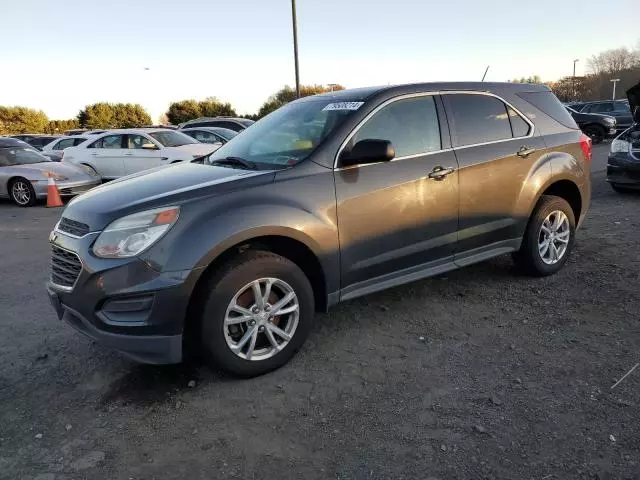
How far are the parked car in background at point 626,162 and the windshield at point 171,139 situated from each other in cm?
936

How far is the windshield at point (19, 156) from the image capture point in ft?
36.7

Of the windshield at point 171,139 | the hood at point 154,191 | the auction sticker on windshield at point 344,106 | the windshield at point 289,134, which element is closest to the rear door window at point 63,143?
the windshield at point 171,139

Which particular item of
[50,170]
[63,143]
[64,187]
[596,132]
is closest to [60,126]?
[63,143]

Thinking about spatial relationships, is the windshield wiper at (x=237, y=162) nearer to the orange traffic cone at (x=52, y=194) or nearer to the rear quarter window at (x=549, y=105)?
the rear quarter window at (x=549, y=105)

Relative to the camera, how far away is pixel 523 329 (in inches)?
149

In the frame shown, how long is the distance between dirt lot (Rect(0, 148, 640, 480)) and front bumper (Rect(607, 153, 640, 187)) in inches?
190

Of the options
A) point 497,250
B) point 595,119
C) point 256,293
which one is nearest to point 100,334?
point 256,293

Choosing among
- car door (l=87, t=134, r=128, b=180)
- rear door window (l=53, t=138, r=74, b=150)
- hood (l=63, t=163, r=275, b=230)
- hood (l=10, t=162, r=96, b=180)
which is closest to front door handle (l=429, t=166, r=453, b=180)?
hood (l=63, t=163, r=275, b=230)

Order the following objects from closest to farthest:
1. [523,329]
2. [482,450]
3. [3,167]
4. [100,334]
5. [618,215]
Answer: [482,450]
[100,334]
[523,329]
[618,215]
[3,167]

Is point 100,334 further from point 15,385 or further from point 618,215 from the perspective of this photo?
point 618,215

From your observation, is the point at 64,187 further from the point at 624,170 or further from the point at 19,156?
the point at 624,170

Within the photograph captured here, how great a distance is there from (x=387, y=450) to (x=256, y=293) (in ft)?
3.93

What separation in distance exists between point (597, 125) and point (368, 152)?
1964cm

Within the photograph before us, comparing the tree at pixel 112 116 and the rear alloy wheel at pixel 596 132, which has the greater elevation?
the tree at pixel 112 116
